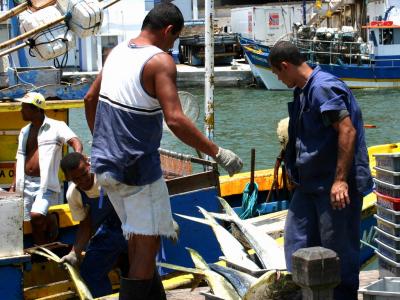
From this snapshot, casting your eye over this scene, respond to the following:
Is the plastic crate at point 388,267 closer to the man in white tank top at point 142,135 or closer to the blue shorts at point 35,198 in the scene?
the man in white tank top at point 142,135

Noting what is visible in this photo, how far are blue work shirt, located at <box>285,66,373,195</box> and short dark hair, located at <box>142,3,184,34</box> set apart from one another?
0.77 metres

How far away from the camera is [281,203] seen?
8.08m

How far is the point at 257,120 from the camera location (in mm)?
28484

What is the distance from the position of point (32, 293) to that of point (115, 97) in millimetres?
2195

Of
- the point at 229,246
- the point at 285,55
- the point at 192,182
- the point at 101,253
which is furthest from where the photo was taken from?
the point at 192,182

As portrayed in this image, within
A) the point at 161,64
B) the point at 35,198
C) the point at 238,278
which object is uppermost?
the point at 161,64

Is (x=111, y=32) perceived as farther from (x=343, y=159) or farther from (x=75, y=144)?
→ (x=343, y=159)

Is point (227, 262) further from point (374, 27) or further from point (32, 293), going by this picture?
point (374, 27)

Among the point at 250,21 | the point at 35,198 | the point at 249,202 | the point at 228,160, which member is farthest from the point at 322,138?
the point at 250,21

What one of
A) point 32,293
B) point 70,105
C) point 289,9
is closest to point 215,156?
point 32,293

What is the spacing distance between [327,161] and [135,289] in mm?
1150

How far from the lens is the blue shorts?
6.55 meters

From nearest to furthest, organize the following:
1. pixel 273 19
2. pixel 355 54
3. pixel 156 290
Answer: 1. pixel 156 290
2. pixel 355 54
3. pixel 273 19

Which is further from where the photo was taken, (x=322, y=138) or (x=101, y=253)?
(x=101, y=253)
